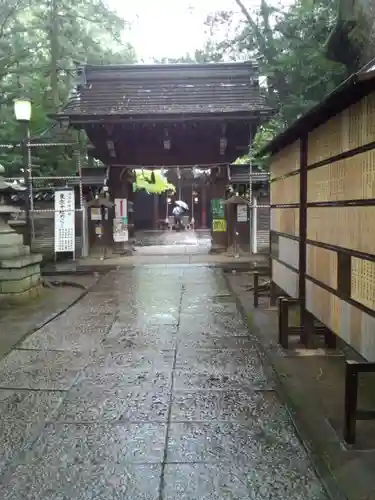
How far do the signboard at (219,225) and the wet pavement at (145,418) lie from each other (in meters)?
9.95

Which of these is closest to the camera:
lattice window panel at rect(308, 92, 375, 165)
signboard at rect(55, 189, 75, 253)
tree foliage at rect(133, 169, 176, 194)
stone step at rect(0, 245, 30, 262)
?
lattice window panel at rect(308, 92, 375, 165)

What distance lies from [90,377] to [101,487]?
225 centimetres

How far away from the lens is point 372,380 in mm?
4906

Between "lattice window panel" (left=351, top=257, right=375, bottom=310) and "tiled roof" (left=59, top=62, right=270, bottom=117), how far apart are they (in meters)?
11.2

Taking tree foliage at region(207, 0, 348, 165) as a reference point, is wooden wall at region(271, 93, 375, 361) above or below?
below

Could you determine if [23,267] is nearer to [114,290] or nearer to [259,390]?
[114,290]

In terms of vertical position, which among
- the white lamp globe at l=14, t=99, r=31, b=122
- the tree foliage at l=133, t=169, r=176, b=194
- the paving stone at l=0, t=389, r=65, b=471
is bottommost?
the paving stone at l=0, t=389, r=65, b=471

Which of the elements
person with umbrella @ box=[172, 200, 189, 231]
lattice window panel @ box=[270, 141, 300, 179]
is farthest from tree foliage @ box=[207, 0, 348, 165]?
person with umbrella @ box=[172, 200, 189, 231]

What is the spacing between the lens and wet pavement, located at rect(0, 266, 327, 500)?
10.2 feet

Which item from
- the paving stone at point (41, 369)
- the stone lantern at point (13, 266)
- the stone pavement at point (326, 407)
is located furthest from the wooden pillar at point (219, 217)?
the paving stone at point (41, 369)

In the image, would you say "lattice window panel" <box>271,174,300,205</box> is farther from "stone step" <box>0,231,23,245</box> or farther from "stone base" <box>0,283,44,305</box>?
"stone step" <box>0,231,23,245</box>

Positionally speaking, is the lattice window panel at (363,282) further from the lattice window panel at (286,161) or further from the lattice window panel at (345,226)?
the lattice window panel at (286,161)

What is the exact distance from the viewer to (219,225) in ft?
57.7

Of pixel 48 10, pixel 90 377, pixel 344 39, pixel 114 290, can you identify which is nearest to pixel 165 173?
pixel 48 10
